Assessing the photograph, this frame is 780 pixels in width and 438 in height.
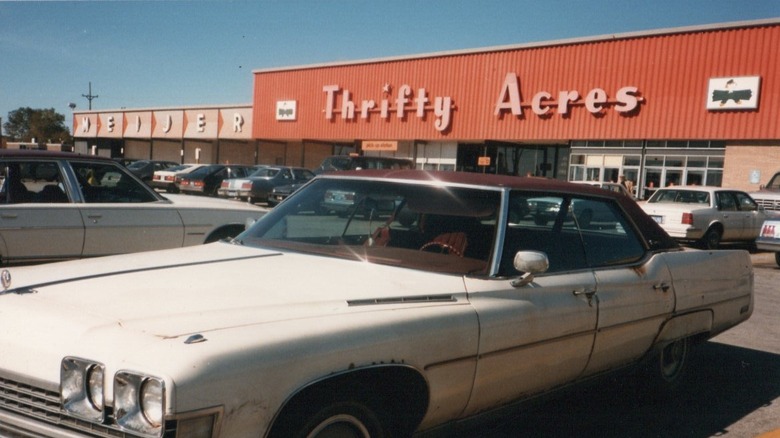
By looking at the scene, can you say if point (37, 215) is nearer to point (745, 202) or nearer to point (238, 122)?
point (745, 202)

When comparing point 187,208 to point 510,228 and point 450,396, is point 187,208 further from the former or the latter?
point 450,396

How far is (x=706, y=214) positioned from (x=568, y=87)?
43.2 feet

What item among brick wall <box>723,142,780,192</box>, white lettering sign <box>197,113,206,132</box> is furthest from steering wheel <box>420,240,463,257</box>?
white lettering sign <box>197,113,206,132</box>

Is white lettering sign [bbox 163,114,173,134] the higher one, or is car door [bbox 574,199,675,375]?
white lettering sign [bbox 163,114,173,134]

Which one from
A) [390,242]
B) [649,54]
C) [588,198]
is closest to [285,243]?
[390,242]

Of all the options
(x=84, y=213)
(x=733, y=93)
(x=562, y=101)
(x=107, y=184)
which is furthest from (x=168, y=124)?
(x=84, y=213)

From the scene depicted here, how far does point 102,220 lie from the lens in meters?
6.16

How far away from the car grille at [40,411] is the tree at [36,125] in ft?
279

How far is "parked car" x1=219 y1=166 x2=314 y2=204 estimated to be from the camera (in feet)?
76.8

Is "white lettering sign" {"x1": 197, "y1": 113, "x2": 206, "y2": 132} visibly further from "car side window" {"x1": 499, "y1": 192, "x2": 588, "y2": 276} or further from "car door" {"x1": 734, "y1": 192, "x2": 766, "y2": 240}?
"car side window" {"x1": 499, "y1": 192, "x2": 588, "y2": 276}

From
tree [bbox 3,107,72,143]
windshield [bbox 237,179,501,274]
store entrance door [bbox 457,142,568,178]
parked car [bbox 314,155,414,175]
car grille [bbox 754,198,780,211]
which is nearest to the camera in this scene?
windshield [bbox 237,179,501,274]

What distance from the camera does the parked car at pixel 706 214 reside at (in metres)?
14.6

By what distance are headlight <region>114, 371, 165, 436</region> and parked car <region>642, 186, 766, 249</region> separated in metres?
14.3

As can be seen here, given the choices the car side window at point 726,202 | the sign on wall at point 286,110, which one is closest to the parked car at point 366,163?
the car side window at point 726,202
